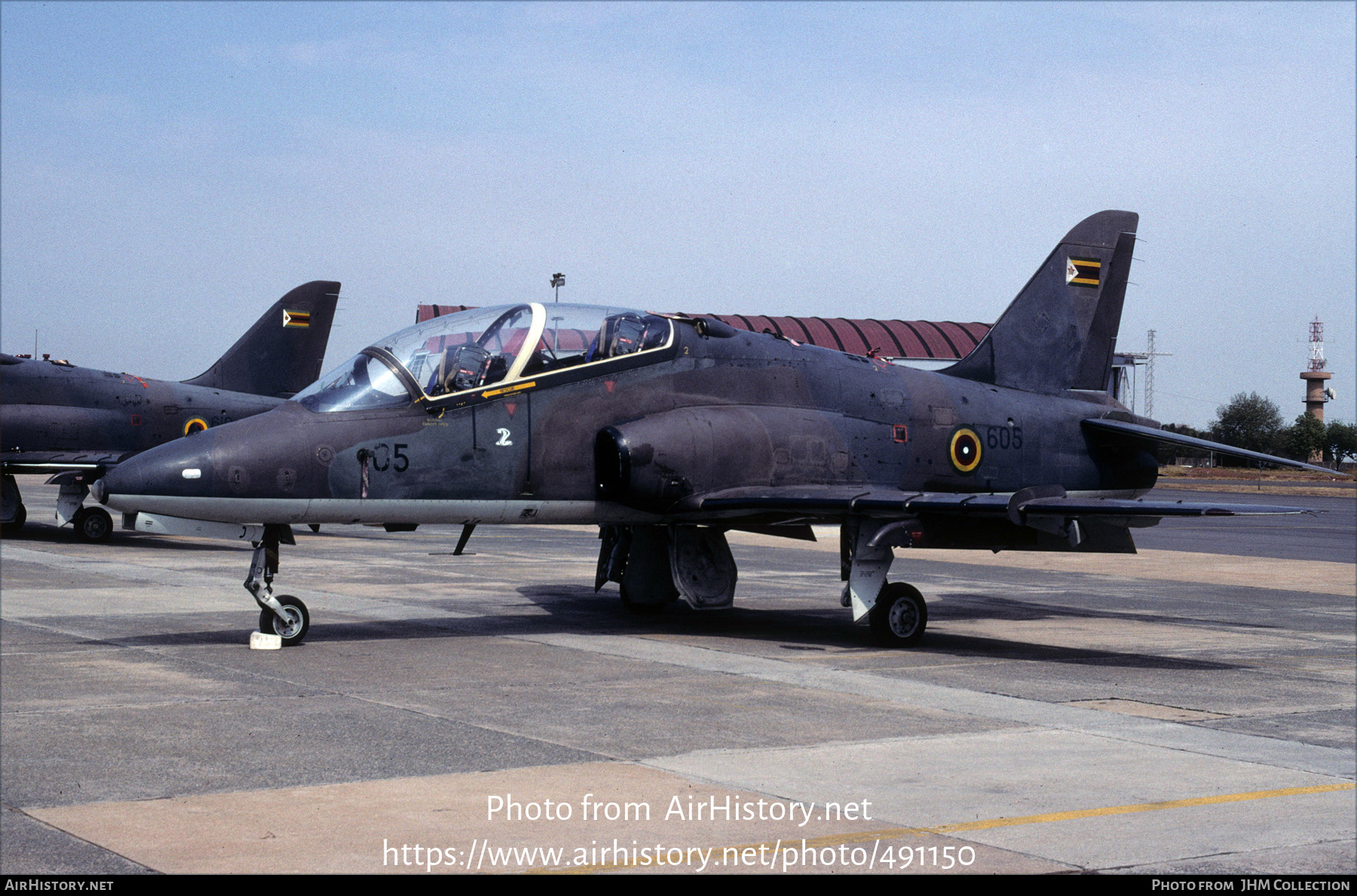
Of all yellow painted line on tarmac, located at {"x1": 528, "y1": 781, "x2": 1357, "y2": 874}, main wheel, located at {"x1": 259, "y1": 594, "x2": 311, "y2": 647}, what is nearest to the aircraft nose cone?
main wheel, located at {"x1": 259, "y1": 594, "x2": 311, "y2": 647}

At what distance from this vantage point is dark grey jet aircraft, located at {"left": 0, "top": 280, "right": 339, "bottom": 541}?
88.4 ft

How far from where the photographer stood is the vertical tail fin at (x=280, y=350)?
32312 mm

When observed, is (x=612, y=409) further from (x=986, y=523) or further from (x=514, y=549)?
(x=514, y=549)

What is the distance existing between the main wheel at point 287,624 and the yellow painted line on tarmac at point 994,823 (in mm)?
7202

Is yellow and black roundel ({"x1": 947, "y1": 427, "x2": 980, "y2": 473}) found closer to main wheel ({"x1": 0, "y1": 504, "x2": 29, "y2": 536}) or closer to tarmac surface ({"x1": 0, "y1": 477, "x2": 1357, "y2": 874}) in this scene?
tarmac surface ({"x1": 0, "y1": 477, "x2": 1357, "y2": 874})

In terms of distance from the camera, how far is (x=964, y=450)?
15.5m

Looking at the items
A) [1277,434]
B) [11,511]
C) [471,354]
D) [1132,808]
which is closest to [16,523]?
A: [11,511]

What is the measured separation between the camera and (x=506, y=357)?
1266 cm

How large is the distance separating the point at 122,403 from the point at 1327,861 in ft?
89.8

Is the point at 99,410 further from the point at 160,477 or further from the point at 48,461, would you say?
the point at 160,477

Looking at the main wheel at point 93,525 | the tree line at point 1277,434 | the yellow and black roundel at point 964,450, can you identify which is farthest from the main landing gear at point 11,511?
the tree line at point 1277,434

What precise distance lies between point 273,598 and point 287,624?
28 cm

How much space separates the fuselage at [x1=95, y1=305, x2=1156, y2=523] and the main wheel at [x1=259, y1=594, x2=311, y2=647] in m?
0.93
